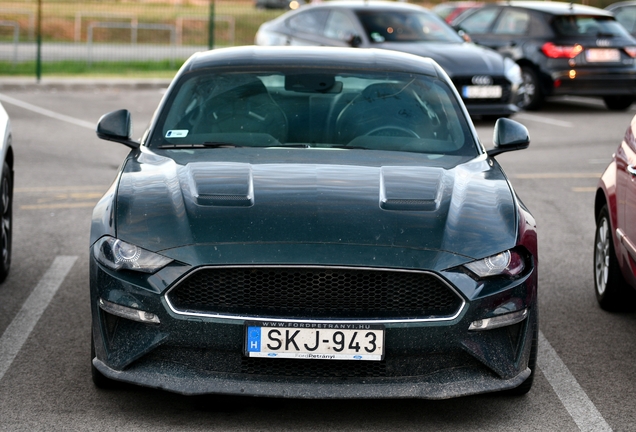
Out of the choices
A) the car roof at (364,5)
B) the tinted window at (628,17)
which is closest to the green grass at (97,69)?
the car roof at (364,5)

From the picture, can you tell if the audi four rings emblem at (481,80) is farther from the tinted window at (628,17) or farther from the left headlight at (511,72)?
the tinted window at (628,17)

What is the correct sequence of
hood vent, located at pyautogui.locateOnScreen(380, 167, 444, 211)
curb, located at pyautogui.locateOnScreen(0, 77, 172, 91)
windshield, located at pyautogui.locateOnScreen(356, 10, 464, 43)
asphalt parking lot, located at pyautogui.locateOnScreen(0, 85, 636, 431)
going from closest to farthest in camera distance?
asphalt parking lot, located at pyautogui.locateOnScreen(0, 85, 636, 431) < hood vent, located at pyautogui.locateOnScreen(380, 167, 444, 211) < windshield, located at pyautogui.locateOnScreen(356, 10, 464, 43) < curb, located at pyautogui.locateOnScreen(0, 77, 172, 91)

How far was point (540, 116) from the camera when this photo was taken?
54.8 feet

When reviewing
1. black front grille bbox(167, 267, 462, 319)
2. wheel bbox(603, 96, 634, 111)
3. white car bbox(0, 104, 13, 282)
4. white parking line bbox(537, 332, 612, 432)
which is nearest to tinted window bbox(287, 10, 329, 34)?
wheel bbox(603, 96, 634, 111)

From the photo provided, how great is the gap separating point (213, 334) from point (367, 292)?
0.60 metres

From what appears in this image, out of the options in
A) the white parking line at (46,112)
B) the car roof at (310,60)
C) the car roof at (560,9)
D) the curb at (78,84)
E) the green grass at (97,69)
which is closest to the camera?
the car roof at (310,60)

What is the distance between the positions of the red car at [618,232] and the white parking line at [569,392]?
614 mm

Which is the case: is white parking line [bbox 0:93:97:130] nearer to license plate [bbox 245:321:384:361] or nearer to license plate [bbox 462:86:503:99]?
license plate [bbox 462:86:503:99]

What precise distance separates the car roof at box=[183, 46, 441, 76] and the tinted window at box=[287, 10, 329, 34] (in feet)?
33.4

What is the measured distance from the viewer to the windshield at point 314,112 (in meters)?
5.48

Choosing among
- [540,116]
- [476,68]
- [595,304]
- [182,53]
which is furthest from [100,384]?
[182,53]

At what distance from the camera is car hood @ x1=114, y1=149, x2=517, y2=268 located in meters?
4.23

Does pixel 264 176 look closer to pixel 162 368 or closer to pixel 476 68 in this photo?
pixel 162 368

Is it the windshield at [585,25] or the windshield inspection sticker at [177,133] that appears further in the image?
the windshield at [585,25]
